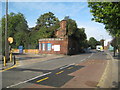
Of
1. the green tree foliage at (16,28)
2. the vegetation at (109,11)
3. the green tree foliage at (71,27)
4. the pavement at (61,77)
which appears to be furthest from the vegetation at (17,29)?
the vegetation at (109,11)

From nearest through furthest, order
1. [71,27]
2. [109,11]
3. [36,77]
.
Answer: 1. [109,11]
2. [36,77]
3. [71,27]

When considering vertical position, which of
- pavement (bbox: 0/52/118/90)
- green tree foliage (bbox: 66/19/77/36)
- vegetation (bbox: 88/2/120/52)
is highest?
green tree foliage (bbox: 66/19/77/36)

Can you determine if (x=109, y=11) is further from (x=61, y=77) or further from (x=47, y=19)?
(x=47, y=19)

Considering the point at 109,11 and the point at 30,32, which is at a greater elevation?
the point at 30,32

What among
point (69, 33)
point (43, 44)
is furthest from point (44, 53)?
point (69, 33)

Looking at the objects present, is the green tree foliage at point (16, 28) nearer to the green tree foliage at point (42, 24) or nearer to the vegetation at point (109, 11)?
the green tree foliage at point (42, 24)

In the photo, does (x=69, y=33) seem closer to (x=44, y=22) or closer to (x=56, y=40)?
(x=56, y=40)

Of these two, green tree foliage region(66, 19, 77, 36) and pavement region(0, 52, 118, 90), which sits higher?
green tree foliage region(66, 19, 77, 36)

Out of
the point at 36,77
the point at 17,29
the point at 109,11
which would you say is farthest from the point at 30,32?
the point at 109,11

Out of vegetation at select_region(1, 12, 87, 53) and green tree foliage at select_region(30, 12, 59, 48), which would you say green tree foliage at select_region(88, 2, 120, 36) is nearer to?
vegetation at select_region(1, 12, 87, 53)

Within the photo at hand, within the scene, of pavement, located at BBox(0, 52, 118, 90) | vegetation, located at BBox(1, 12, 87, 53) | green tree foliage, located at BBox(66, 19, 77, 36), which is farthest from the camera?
vegetation, located at BBox(1, 12, 87, 53)

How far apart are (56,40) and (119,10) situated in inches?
1132

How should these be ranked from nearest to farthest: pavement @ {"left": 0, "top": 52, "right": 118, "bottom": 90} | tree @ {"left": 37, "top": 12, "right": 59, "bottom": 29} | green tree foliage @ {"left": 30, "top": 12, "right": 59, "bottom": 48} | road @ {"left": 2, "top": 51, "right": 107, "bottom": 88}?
1. pavement @ {"left": 0, "top": 52, "right": 118, "bottom": 90}
2. road @ {"left": 2, "top": 51, "right": 107, "bottom": 88}
3. green tree foliage @ {"left": 30, "top": 12, "right": 59, "bottom": 48}
4. tree @ {"left": 37, "top": 12, "right": 59, "bottom": 29}

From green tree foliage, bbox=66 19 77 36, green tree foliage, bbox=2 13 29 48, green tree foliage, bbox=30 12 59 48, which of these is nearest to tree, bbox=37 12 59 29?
green tree foliage, bbox=30 12 59 48
